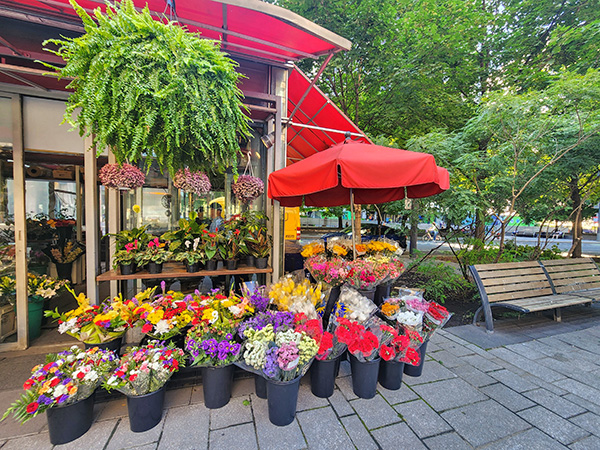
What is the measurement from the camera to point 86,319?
2.17m

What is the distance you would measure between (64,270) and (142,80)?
13.6 feet

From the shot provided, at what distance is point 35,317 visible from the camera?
317cm

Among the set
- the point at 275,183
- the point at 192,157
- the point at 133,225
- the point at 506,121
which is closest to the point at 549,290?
the point at 506,121

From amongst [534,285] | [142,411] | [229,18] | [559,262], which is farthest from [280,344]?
[559,262]

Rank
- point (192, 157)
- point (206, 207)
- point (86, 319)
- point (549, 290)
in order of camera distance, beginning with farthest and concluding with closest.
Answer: point (549, 290) < point (206, 207) < point (86, 319) < point (192, 157)

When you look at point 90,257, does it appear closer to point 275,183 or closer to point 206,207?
point 206,207

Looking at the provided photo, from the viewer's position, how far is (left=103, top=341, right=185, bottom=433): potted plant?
5.80 feet

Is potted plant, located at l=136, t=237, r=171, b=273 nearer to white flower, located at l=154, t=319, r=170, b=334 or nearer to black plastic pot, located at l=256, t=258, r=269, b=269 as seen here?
white flower, located at l=154, t=319, r=170, b=334

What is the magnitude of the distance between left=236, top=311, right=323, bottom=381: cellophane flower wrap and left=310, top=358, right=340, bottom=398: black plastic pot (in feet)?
1.04

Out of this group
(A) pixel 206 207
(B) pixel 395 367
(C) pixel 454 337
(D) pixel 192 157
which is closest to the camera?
(D) pixel 192 157

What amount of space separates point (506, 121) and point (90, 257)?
644 centimetres

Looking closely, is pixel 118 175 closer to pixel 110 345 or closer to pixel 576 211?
pixel 110 345

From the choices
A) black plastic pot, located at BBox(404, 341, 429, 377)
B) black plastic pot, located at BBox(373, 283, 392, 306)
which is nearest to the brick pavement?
black plastic pot, located at BBox(404, 341, 429, 377)

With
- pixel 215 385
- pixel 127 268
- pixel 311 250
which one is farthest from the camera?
pixel 311 250
